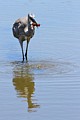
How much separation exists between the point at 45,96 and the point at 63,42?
198 inches

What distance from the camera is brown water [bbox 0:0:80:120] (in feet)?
26.6

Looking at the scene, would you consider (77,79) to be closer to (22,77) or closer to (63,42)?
(22,77)

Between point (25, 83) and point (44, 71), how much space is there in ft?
2.90

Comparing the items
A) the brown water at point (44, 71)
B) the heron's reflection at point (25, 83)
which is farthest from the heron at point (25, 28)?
the heron's reflection at point (25, 83)

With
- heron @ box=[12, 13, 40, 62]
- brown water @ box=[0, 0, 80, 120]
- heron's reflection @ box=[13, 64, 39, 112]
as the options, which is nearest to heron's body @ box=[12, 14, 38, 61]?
heron @ box=[12, 13, 40, 62]

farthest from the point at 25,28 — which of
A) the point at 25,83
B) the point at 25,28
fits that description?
the point at 25,83

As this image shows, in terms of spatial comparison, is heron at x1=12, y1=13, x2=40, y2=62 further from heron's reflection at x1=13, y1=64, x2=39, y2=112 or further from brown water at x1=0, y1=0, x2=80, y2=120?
heron's reflection at x1=13, y1=64, x2=39, y2=112

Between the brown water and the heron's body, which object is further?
the heron's body

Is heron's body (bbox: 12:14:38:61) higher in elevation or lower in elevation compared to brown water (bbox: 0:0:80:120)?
higher

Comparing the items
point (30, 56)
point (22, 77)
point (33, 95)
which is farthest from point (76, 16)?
point (33, 95)

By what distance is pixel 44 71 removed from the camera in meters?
10.9

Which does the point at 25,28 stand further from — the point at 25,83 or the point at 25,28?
the point at 25,83

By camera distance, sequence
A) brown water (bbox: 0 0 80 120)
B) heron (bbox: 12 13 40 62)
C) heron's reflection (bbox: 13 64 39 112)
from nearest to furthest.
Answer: brown water (bbox: 0 0 80 120)
heron's reflection (bbox: 13 64 39 112)
heron (bbox: 12 13 40 62)

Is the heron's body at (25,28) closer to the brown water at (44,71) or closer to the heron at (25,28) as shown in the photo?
the heron at (25,28)
